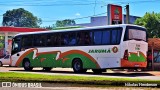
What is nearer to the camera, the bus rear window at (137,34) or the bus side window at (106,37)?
the bus rear window at (137,34)

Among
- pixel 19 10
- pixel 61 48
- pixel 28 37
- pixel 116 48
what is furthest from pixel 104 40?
pixel 19 10

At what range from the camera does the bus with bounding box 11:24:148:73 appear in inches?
861

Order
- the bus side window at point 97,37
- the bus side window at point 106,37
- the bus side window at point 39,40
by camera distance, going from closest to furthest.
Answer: the bus side window at point 106,37
the bus side window at point 97,37
the bus side window at point 39,40

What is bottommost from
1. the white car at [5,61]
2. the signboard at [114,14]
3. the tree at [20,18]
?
the white car at [5,61]

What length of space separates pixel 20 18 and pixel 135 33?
408ft

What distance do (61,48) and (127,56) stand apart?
19.3 ft

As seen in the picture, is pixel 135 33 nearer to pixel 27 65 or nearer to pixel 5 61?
pixel 27 65

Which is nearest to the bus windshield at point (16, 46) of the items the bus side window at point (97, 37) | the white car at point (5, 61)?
the white car at point (5, 61)

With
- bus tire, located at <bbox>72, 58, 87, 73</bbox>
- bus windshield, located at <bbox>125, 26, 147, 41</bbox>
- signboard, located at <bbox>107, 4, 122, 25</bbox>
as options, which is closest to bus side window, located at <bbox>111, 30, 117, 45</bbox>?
bus windshield, located at <bbox>125, 26, 147, 41</bbox>

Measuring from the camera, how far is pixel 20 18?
470 feet

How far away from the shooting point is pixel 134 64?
22312 mm

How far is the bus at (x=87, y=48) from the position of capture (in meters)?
21.9

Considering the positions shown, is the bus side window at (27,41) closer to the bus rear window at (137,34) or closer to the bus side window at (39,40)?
A: the bus side window at (39,40)

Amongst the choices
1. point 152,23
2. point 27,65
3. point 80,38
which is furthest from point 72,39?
point 152,23
